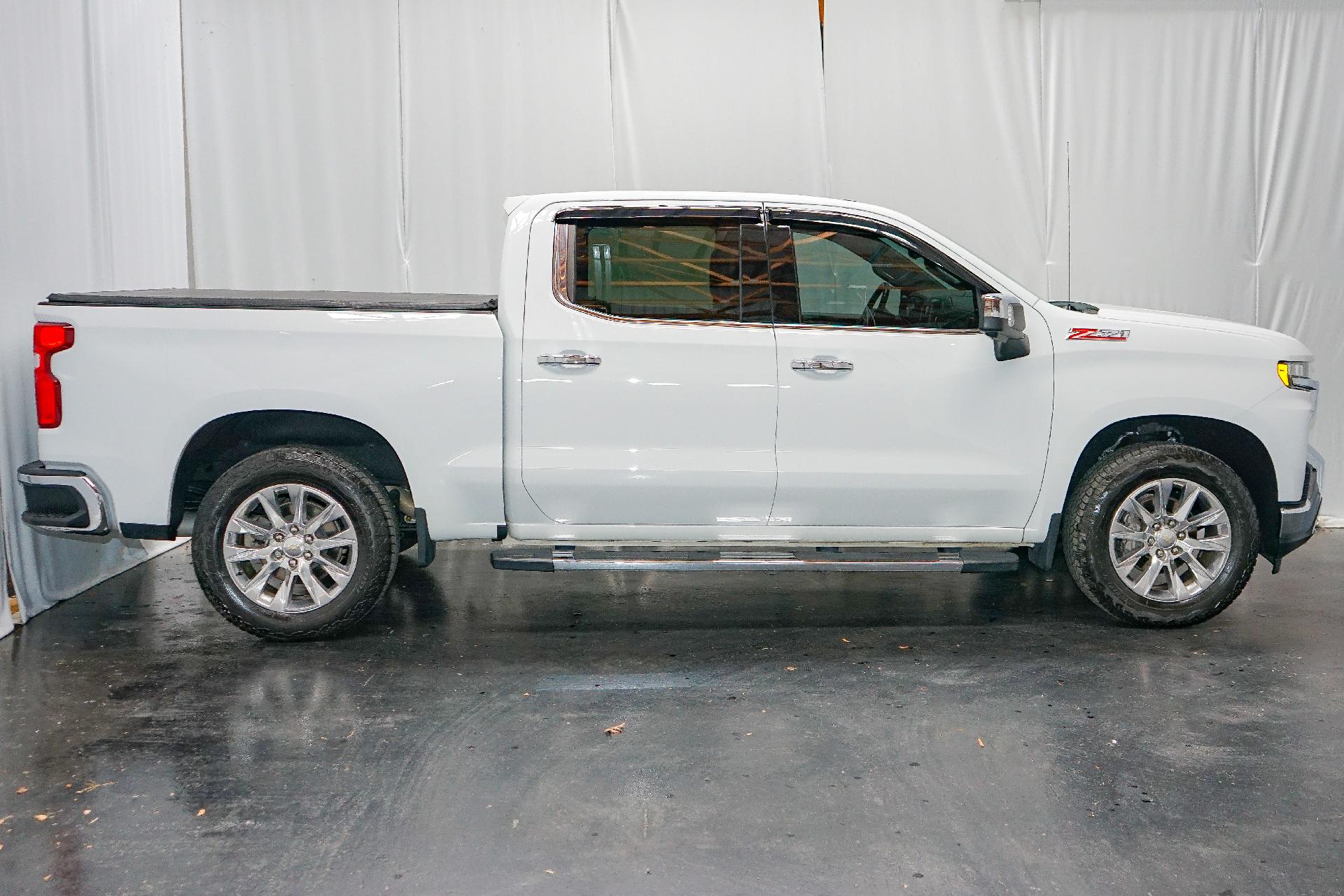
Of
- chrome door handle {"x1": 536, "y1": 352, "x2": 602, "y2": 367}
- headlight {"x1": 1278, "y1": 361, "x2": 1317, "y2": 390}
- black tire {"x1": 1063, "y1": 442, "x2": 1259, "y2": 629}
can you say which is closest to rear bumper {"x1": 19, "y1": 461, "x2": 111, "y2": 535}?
chrome door handle {"x1": 536, "y1": 352, "x2": 602, "y2": 367}

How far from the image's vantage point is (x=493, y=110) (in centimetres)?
746

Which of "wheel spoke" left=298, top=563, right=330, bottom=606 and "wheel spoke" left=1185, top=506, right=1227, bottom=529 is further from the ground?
"wheel spoke" left=1185, top=506, right=1227, bottom=529

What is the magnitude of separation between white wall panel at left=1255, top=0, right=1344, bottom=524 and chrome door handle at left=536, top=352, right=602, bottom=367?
17.1 ft

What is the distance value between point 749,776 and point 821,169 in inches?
193

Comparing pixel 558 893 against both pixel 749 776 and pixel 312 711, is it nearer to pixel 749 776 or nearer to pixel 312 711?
pixel 749 776

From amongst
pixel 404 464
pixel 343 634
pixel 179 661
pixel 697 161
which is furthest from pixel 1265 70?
pixel 179 661

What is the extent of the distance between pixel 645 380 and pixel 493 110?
3.47 meters

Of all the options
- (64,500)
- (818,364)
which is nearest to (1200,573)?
(818,364)

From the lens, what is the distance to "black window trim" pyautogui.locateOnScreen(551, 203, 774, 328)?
4824 millimetres

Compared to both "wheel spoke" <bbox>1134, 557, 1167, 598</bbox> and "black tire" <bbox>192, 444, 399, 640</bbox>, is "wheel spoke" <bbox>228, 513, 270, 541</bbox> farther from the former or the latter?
"wheel spoke" <bbox>1134, 557, 1167, 598</bbox>

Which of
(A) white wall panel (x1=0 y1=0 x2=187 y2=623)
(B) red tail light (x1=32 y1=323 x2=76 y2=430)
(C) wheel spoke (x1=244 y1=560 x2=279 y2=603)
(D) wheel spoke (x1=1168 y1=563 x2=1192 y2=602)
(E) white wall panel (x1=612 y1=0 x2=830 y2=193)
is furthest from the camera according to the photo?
(E) white wall panel (x1=612 y1=0 x2=830 y2=193)

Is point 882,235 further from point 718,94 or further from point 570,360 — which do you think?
point 718,94

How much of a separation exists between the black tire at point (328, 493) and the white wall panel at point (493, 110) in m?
3.05

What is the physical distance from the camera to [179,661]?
481 cm
